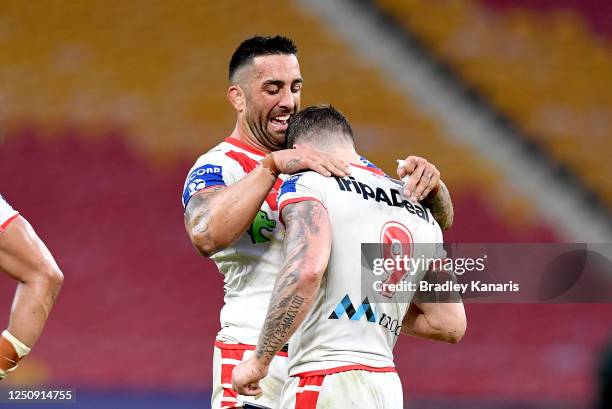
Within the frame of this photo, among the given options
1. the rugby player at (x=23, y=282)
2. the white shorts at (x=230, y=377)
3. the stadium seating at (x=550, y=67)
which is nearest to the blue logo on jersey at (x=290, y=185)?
the white shorts at (x=230, y=377)

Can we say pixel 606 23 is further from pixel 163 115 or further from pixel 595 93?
pixel 163 115

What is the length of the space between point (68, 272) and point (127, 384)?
1296mm

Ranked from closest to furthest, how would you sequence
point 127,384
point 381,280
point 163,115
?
point 381,280
point 127,384
point 163,115

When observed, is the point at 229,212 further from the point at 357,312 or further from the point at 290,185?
the point at 357,312

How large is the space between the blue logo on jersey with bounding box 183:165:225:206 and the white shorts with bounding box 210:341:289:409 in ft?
2.01

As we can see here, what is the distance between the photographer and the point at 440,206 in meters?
3.63

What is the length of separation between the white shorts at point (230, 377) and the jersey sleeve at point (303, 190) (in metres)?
0.77

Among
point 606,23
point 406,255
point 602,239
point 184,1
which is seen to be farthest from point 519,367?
point 406,255

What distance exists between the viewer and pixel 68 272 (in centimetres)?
984

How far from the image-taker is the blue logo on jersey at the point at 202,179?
3.79m

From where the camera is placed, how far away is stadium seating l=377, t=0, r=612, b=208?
10125 mm

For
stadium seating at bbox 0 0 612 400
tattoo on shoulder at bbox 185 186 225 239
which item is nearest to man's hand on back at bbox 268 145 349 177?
tattoo on shoulder at bbox 185 186 225 239

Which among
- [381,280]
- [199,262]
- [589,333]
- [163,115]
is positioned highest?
[163,115]

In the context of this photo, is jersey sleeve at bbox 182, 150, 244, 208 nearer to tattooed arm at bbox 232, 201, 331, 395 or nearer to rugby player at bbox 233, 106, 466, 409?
rugby player at bbox 233, 106, 466, 409
